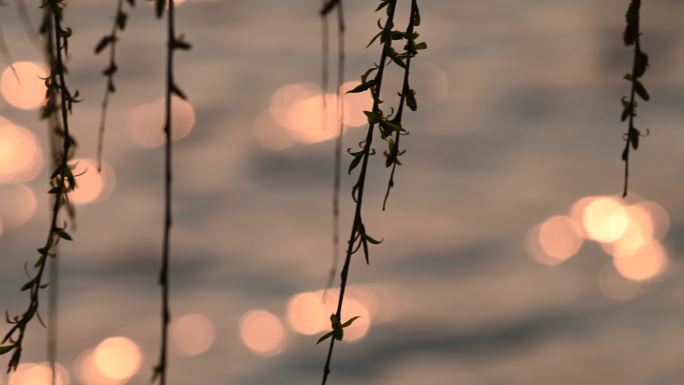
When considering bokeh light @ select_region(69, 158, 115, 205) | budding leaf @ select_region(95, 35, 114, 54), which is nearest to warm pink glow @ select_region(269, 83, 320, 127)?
bokeh light @ select_region(69, 158, 115, 205)

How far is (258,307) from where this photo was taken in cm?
427

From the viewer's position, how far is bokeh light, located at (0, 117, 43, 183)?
5094 millimetres

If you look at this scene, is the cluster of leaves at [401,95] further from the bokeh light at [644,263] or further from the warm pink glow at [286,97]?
the warm pink glow at [286,97]

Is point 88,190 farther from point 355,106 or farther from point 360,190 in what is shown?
point 360,190

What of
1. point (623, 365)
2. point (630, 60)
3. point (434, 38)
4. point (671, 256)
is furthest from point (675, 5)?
point (623, 365)

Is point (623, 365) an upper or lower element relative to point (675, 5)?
lower

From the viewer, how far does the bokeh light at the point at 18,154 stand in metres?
5.09

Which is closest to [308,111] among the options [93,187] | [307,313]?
[93,187]

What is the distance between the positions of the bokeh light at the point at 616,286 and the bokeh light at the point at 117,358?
1475mm

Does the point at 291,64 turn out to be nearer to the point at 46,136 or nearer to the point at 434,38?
the point at 434,38

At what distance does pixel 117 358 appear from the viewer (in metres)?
4.16

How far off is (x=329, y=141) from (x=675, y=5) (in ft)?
5.65

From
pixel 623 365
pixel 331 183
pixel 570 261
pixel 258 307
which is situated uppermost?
pixel 331 183

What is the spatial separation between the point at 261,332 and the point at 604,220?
55.6 inches
